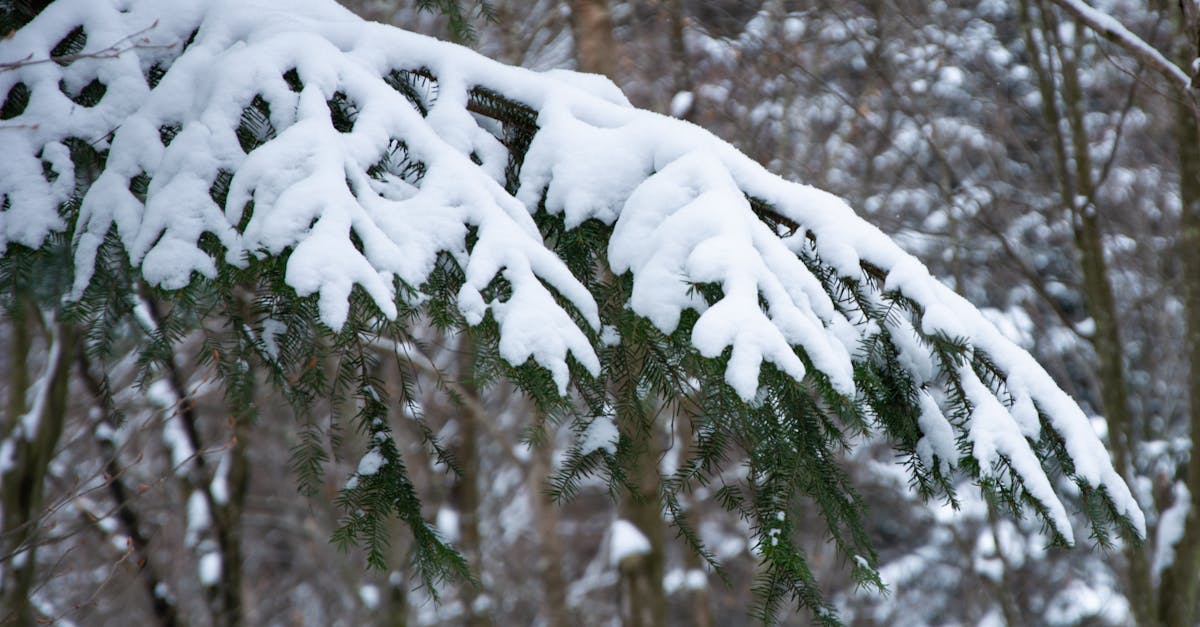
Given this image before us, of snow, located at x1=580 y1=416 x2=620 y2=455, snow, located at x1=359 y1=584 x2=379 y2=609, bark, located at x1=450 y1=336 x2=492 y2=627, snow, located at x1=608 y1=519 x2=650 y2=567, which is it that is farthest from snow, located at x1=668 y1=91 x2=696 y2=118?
snow, located at x1=359 y1=584 x2=379 y2=609

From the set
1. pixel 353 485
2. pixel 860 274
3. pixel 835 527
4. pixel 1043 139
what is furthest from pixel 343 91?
pixel 1043 139

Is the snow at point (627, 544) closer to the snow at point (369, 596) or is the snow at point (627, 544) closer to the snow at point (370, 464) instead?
the snow at point (369, 596)

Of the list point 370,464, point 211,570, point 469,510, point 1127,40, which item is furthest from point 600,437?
point 469,510

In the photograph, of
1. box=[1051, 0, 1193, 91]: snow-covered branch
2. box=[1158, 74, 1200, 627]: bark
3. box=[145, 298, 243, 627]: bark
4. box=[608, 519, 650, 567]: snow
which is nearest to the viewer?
box=[1051, 0, 1193, 91]: snow-covered branch

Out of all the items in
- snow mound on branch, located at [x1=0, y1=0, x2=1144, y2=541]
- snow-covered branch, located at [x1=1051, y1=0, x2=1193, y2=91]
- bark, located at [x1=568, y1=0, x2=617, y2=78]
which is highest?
snow mound on branch, located at [x1=0, y1=0, x2=1144, y2=541]

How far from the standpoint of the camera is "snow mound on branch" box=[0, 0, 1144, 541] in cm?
192

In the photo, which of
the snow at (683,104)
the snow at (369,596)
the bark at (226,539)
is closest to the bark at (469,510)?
the snow at (369,596)

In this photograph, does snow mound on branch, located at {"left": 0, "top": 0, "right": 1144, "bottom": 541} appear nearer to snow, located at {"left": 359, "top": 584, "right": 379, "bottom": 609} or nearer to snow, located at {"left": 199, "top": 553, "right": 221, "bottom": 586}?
snow, located at {"left": 199, "top": 553, "right": 221, "bottom": 586}

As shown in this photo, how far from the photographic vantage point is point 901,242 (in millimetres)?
6773

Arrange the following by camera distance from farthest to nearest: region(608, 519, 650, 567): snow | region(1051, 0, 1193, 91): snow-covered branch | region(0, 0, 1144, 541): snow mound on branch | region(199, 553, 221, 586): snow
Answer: region(199, 553, 221, 586): snow, region(608, 519, 650, 567): snow, region(1051, 0, 1193, 91): snow-covered branch, region(0, 0, 1144, 541): snow mound on branch

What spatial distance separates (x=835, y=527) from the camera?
2340 millimetres

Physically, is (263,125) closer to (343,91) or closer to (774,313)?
(343,91)

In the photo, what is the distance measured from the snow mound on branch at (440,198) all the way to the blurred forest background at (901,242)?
8.22 ft

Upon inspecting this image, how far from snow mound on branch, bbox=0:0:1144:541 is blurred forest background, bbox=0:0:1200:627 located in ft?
8.22
